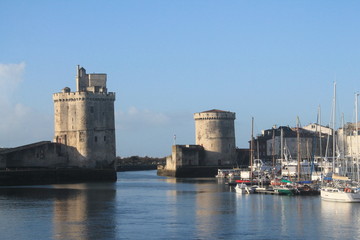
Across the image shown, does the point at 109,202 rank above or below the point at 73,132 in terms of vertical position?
below

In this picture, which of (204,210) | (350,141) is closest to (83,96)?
(350,141)

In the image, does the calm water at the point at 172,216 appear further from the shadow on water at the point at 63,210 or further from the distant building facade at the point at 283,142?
the distant building facade at the point at 283,142

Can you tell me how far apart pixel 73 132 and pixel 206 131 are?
17.3 meters

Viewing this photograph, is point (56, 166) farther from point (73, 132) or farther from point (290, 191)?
point (290, 191)

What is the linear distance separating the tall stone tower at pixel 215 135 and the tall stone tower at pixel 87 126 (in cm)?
1450

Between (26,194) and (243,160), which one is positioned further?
(243,160)

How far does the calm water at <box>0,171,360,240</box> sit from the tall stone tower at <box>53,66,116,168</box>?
15618 mm

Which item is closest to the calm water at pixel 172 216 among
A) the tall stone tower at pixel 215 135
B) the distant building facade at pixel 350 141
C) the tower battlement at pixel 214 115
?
the distant building facade at pixel 350 141

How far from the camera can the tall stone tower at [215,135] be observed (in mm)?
76750

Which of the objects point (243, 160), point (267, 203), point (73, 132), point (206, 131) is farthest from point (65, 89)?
point (267, 203)

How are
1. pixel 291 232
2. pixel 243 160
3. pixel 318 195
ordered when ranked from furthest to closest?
pixel 243 160, pixel 318 195, pixel 291 232

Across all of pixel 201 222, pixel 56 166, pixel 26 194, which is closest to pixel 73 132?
pixel 56 166

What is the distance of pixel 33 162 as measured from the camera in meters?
61.6

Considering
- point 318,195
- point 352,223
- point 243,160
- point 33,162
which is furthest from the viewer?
point 243,160
